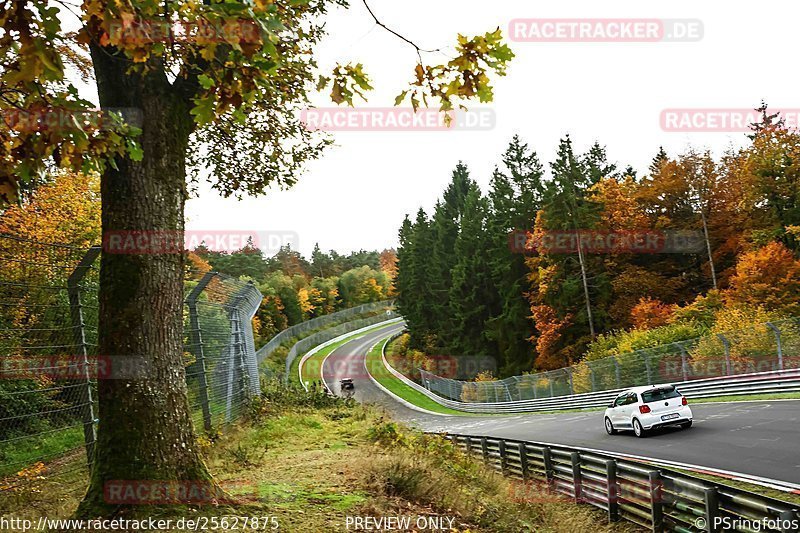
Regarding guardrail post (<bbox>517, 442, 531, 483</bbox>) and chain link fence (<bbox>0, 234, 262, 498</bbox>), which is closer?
chain link fence (<bbox>0, 234, 262, 498</bbox>)

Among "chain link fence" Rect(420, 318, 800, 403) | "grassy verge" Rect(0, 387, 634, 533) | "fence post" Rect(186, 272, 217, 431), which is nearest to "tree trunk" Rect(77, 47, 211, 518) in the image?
"grassy verge" Rect(0, 387, 634, 533)

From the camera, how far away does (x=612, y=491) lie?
9711mm

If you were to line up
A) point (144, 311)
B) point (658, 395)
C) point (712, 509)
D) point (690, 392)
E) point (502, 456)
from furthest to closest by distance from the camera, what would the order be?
1. point (690, 392)
2. point (658, 395)
3. point (502, 456)
4. point (712, 509)
5. point (144, 311)

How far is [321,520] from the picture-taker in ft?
16.9

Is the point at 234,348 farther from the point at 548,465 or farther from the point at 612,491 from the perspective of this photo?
the point at 612,491

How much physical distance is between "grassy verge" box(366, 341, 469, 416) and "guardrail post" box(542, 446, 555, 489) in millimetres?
34698

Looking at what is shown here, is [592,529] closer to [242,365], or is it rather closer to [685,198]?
[242,365]

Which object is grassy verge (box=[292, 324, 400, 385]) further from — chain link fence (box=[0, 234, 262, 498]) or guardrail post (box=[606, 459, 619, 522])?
chain link fence (box=[0, 234, 262, 498])

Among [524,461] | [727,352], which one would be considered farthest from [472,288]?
[524,461]

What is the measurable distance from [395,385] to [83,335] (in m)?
57.0

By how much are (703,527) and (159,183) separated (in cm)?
741

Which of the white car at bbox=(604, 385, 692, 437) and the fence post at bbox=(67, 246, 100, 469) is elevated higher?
the fence post at bbox=(67, 246, 100, 469)

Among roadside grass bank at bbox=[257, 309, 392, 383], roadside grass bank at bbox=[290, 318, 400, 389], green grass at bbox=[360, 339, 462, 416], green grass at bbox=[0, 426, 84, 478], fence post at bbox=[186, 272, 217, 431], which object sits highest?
fence post at bbox=[186, 272, 217, 431]

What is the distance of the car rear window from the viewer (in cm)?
1725
